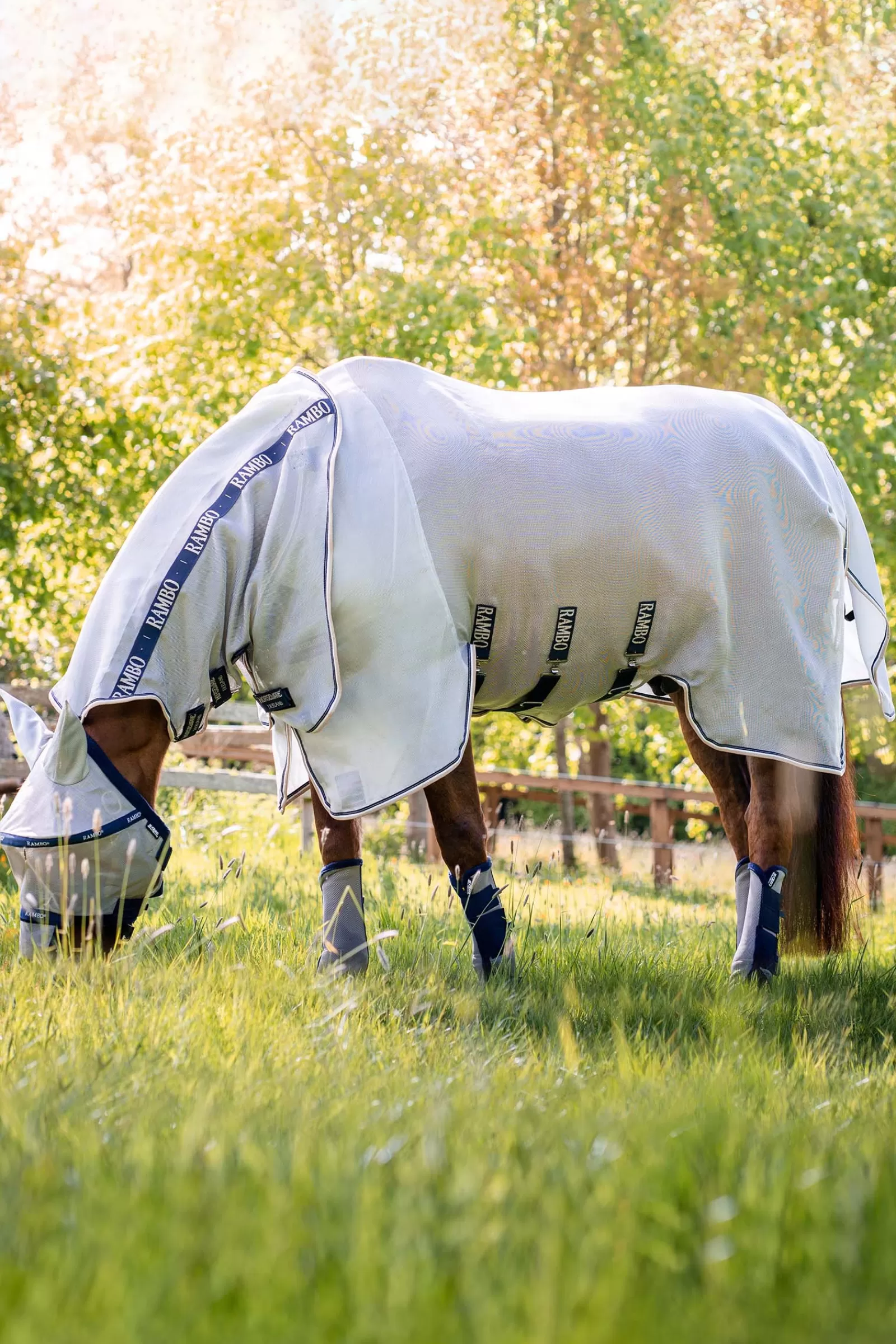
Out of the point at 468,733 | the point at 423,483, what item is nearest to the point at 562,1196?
the point at 468,733

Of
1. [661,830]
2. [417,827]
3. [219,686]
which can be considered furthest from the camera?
[417,827]

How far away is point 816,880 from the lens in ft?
14.1

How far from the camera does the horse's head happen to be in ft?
9.64

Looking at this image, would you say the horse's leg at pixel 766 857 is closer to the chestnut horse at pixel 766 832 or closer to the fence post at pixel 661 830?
the chestnut horse at pixel 766 832

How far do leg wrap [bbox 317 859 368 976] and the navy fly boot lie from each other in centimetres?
32

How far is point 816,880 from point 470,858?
126 centimetres

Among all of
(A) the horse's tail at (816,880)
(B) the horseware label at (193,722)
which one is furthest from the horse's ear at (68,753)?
(A) the horse's tail at (816,880)

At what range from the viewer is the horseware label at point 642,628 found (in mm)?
3857

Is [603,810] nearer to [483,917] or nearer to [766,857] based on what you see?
[766,857]

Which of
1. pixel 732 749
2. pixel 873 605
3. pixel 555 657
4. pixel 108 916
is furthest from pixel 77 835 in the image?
pixel 873 605

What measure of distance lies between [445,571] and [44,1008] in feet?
5.21

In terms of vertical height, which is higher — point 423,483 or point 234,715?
point 423,483

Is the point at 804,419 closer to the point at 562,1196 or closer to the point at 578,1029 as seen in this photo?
the point at 578,1029

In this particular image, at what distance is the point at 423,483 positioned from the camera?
140 inches
